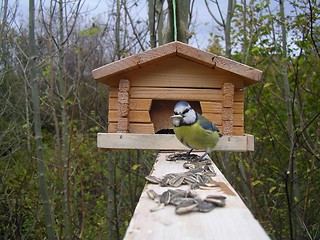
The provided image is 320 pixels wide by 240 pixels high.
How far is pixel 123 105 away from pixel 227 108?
628mm

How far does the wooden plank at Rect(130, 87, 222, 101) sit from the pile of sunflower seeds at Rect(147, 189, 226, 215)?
125 centimetres

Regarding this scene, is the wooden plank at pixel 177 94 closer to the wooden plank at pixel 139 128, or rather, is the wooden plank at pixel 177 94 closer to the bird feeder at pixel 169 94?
the bird feeder at pixel 169 94

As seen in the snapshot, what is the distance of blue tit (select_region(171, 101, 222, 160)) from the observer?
217cm

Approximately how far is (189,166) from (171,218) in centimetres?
87

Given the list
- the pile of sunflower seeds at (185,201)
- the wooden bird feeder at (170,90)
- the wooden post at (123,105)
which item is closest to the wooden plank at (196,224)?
the pile of sunflower seeds at (185,201)

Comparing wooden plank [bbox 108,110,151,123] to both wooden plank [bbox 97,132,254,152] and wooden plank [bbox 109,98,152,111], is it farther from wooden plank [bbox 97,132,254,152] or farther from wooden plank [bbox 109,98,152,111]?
wooden plank [bbox 97,132,254,152]

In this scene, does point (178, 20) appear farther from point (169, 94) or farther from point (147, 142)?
point (147, 142)

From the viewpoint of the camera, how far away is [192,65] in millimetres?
2498

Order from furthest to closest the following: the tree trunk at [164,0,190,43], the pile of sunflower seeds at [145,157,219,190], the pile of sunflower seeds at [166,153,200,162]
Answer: the tree trunk at [164,0,190,43] → the pile of sunflower seeds at [166,153,200,162] → the pile of sunflower seeds at [145,157,219,190]

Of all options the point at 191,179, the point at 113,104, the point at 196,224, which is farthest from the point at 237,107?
the point at 196,224

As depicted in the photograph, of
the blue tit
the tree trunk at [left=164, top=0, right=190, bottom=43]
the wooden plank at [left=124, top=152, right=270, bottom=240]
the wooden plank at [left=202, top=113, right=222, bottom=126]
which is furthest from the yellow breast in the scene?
the wooden plank at [left=124, top=152, right=270, bottom=240]

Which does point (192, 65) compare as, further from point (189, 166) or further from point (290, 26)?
point (290, 26)

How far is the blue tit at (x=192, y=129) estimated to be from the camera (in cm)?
217

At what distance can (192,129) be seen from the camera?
7.12 feet
